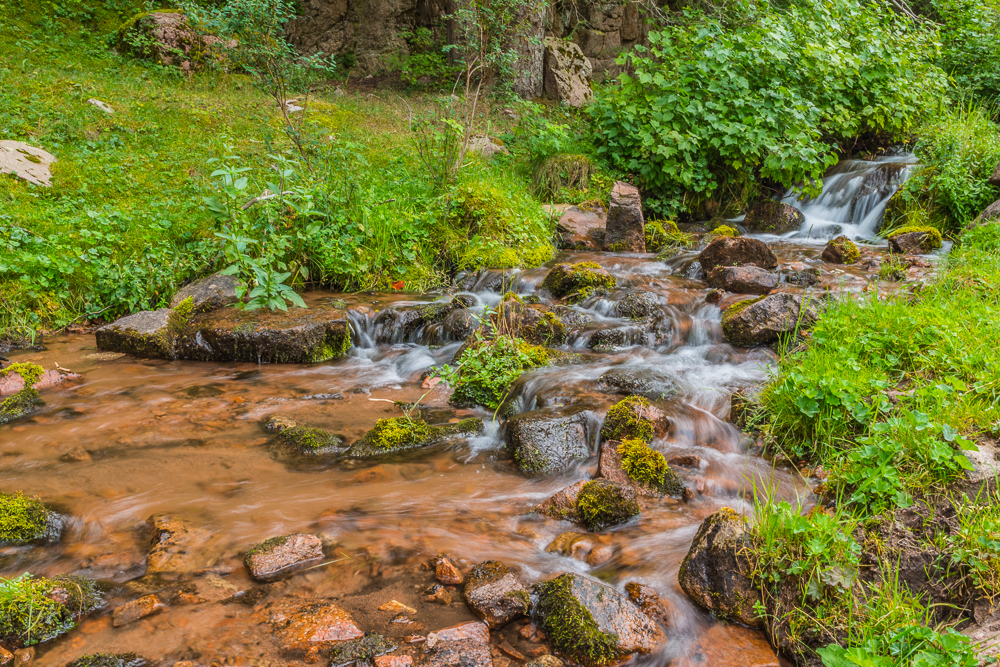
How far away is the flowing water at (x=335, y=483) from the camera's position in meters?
2.44

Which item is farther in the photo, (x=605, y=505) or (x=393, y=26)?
(x=393, y=26)

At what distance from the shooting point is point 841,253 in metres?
7.54

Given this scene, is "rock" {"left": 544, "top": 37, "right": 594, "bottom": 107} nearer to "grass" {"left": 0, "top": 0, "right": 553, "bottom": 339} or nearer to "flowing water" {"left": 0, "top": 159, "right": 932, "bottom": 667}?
"grass" {"left": 0, "top": 0, "right": 553, "bottom": 339}

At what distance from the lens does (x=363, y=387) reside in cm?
508

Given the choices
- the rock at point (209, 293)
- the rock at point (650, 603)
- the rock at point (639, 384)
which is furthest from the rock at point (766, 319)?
the rock at point (209, 293)

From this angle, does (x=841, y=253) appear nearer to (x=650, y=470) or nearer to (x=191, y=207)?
(x=650, y=470)

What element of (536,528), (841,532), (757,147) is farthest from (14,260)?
(757,147)

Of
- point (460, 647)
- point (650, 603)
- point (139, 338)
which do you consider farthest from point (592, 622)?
point (139, 338)

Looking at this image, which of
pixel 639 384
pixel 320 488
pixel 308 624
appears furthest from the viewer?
pixel 639 384

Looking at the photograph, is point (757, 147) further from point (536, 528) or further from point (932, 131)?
point (536, 528)

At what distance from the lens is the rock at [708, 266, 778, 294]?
6.50 meters

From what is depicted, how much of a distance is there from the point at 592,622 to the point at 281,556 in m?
1.48

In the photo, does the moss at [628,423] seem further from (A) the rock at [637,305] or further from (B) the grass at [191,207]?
(B) the grass at [191,207]

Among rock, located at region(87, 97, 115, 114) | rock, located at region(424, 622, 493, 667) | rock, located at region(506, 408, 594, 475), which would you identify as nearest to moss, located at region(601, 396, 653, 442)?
rock, located at region(506, 408, 594, 475)
